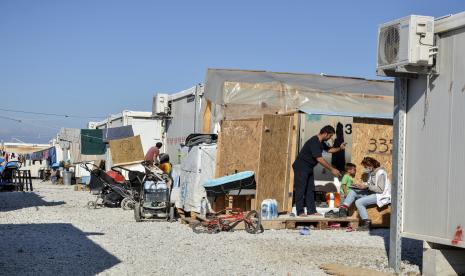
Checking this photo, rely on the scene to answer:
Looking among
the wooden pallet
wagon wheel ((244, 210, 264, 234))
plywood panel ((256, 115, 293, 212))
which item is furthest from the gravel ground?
plywood panel ((256, 115, 293, 212))

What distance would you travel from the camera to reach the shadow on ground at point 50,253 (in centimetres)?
774

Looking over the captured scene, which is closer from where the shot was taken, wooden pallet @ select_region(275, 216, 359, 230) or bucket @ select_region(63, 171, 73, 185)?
wooden pallet @ select_region(275, 216, 359, 230)

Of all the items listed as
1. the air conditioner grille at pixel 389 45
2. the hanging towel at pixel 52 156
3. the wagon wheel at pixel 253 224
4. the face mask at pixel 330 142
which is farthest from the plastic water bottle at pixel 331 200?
the hanging towel at pixel 52 156

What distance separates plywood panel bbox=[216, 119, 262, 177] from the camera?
42.0 feet

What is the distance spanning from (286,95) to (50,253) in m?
8.22

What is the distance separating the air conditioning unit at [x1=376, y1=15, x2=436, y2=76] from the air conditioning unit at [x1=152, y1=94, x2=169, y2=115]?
44.4ft

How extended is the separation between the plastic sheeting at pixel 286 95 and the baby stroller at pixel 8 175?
8954 millimetres

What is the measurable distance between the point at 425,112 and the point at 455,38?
90 cm

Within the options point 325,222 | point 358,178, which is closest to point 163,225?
point 325,222

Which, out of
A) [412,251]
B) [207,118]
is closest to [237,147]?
[207,118]

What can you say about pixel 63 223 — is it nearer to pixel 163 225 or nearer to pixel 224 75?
pixel 163 225

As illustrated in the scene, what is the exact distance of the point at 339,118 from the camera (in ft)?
50.8

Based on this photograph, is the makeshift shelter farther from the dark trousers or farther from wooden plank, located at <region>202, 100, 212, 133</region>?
the dark trousers

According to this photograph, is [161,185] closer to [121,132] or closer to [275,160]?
[275,160]
